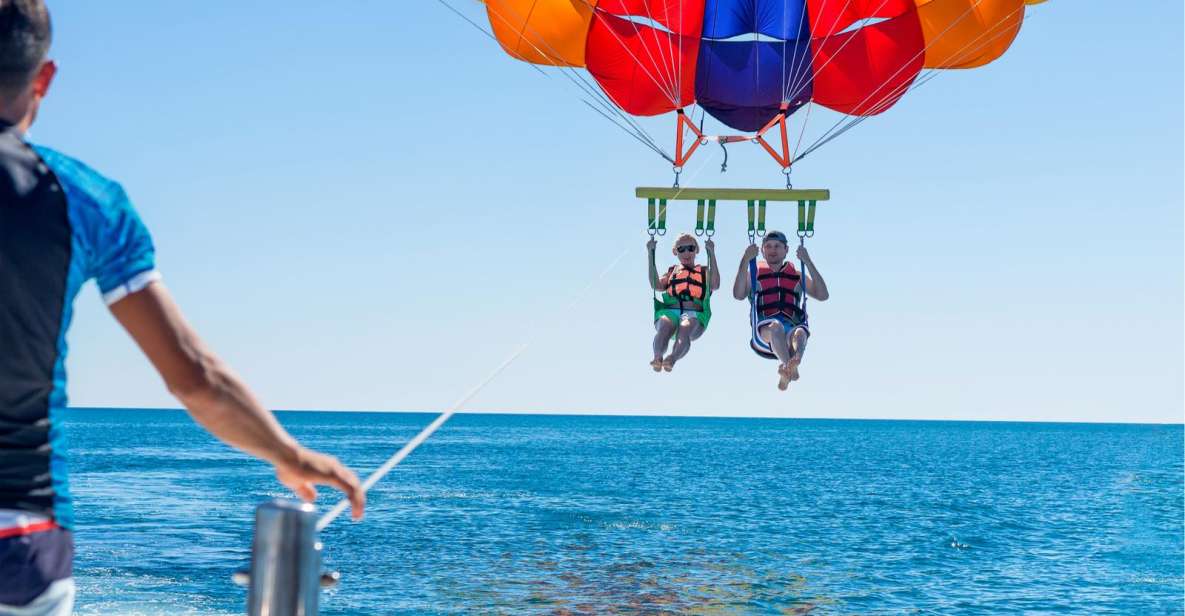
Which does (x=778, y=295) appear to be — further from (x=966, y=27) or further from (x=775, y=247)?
(x=966, y=27)

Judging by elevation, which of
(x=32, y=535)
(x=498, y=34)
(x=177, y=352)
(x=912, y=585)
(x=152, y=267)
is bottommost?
(x=912, y=585)

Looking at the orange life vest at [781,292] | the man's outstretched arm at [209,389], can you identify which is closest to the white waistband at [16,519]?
the man's outstretched arm at [209,389]

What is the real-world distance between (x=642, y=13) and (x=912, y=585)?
1945 cm

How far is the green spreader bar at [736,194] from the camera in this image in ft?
34.6

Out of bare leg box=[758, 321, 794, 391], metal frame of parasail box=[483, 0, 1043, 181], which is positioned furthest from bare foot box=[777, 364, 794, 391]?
metal frame of parasail box=[483, 0, 1043, 181]

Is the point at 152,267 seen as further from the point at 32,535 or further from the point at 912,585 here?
the point at 912,585

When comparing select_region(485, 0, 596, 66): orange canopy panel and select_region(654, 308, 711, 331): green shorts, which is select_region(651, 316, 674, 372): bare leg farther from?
select_region(485, 0, 596, 66): orange canopy panel

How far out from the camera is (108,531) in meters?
32.6

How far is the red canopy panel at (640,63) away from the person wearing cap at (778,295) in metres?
2.31

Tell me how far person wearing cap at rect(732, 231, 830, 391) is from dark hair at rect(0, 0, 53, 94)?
8873 millimetres

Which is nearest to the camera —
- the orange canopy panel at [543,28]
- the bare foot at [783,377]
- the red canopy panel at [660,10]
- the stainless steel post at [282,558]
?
the stainless steel post at [282,558]

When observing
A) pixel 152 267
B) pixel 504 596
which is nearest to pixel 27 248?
pixel 152 267

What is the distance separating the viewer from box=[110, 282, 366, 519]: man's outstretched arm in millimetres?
1851

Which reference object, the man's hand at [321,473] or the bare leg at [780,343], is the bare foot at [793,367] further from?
the man's hand at [321,473]
